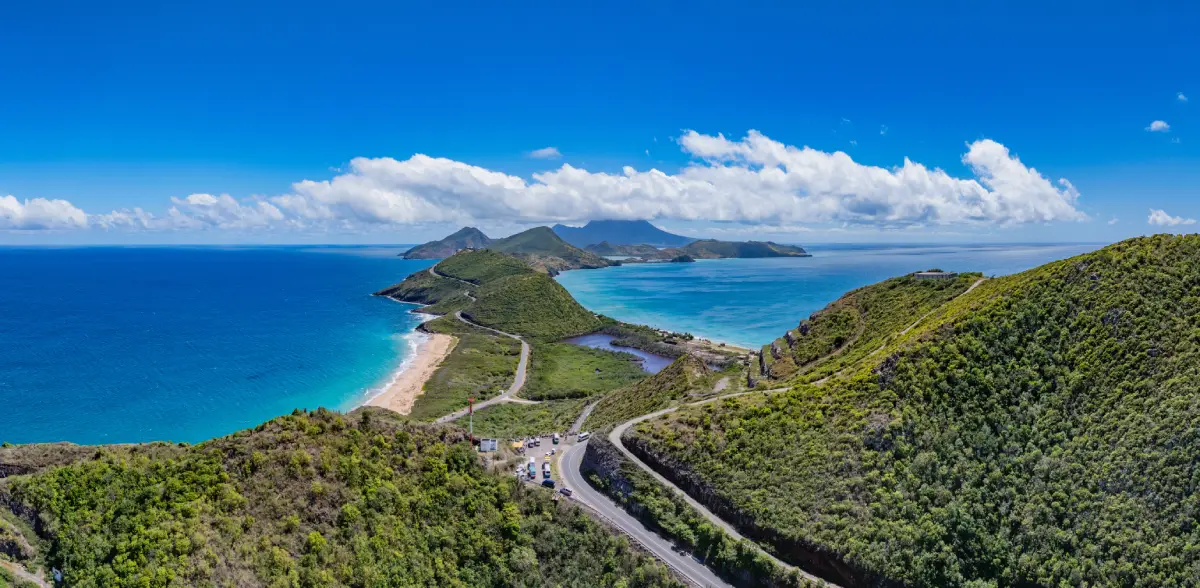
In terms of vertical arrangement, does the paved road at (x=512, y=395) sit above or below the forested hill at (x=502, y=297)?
below

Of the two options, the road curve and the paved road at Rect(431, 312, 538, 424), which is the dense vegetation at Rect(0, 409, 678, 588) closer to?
the road curve

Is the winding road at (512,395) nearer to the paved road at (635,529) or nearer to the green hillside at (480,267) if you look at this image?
the paved road at (635,529)

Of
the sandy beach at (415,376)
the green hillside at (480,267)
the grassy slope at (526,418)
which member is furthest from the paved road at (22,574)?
the green hillside at (480,267)

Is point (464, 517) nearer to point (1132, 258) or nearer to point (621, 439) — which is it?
point (621, 439)

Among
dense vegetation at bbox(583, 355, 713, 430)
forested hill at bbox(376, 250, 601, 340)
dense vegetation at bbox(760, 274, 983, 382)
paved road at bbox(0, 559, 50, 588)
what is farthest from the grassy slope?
forested hill at bbox(376, 250, 601, 340)

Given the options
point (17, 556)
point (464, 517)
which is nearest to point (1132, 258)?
point (464, 517)

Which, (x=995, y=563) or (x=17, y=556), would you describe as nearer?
(x=17, y=556)
